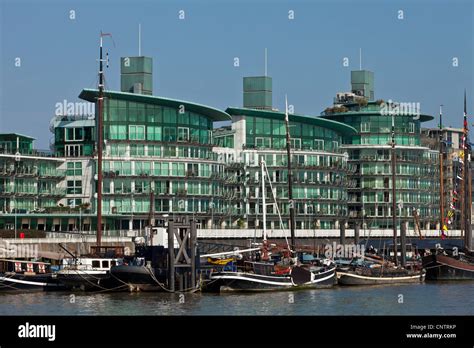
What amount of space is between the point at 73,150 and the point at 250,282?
57853mm

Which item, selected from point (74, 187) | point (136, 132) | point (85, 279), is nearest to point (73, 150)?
point (74, 187)

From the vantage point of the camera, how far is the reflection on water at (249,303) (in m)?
68.6

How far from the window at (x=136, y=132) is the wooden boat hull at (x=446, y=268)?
41013 mm

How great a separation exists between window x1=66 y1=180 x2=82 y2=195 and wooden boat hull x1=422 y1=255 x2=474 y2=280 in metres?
45.4

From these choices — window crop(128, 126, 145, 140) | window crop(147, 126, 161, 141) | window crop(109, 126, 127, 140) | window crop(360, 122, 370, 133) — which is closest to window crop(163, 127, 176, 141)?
window crop(147, 126, 161, 141)

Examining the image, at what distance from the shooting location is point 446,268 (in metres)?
106

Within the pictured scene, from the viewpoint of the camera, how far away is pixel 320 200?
155375 mm

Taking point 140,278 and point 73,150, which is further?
point 73,150

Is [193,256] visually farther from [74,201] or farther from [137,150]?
[74,201]
